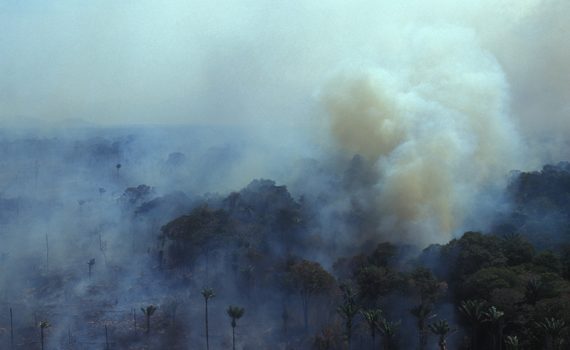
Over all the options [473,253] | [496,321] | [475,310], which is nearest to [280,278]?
[473,253]

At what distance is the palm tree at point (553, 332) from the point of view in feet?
88.2

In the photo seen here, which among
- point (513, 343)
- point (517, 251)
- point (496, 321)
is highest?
point (517, 251)

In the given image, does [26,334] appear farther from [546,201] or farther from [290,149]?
[290,149]

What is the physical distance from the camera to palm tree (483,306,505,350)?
29203 millimetres

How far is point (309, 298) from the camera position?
133 ft

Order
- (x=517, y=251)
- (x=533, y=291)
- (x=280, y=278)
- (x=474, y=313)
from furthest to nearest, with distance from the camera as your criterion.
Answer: (x=280, y=278) → (x=517, y=251) → (x=533, y=291) → (x=474, y=313)

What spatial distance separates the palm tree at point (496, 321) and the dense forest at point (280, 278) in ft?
0.37

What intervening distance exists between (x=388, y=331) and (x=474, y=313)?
5.13 meters

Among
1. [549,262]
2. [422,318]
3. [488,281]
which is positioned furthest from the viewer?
[549,262]

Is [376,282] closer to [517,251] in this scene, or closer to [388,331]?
[388,331]

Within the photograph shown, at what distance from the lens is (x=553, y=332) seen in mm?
26953

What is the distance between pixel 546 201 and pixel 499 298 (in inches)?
1135

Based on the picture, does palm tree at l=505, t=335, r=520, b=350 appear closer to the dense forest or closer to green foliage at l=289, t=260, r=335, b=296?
the dense forest

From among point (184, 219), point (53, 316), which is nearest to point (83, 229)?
point (184, 219)
